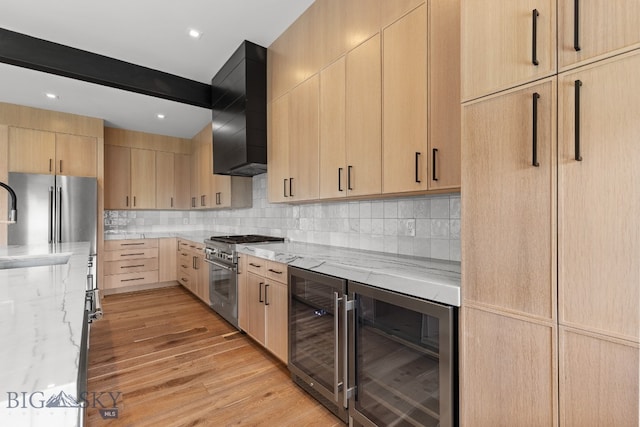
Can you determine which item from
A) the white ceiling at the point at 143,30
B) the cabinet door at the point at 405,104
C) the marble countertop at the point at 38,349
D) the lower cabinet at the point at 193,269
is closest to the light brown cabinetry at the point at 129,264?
the lower cabinet at the point at 193,269

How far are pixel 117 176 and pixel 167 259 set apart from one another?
5.06 feet

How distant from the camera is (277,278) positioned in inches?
91.0

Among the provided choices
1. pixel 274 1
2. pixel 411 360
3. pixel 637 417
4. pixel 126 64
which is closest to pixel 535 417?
pixel 637 417

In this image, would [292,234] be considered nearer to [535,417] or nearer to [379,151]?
[379,151]

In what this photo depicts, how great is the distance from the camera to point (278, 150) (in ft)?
9.36

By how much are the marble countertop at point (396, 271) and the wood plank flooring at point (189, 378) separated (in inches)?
34.6

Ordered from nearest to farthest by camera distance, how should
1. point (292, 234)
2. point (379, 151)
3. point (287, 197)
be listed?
point (379, 151), point (287, 197), point (292, 234)

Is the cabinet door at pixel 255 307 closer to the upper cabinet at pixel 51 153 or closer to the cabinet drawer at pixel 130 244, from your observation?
A: the cabinet drawer at pixel 130 244

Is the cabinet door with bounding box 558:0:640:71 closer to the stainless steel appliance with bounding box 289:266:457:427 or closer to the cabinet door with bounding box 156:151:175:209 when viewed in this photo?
the stainless steel appliance with bounding box 289:266:457:427

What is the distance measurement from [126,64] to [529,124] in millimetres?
3414

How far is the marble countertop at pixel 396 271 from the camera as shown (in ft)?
4.13

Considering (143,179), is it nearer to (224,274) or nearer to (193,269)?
(193,269)

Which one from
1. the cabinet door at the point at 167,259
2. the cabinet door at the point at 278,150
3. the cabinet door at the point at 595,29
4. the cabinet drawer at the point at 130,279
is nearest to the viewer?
the cabinet door at the point at 595,29

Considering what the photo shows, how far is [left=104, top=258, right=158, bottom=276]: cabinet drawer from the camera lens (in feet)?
15.1
